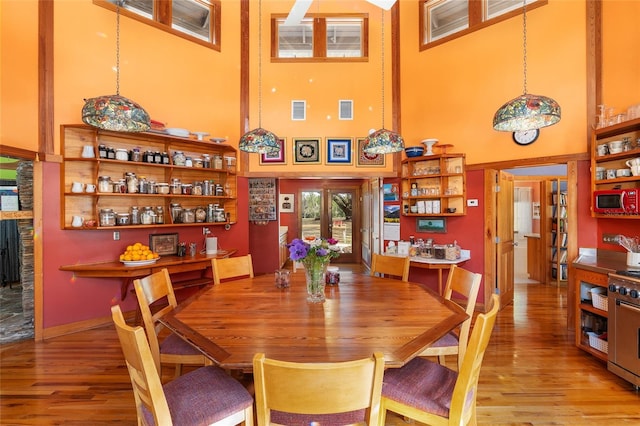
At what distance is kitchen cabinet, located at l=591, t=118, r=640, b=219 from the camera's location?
290 cm

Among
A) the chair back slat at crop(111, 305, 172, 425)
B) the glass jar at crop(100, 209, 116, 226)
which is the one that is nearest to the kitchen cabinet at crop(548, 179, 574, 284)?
the chair back slat at crop(111, 305, 172, 425)

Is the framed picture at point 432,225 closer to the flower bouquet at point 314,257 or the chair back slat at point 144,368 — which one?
the flower bouquet at point 314,257

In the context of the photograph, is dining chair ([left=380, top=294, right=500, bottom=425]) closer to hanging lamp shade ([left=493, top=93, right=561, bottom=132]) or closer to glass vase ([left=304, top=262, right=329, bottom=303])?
glass vase ([left=304, top=262, right=329, bottom=303])

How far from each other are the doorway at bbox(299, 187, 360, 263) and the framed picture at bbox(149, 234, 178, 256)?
388 centimetres

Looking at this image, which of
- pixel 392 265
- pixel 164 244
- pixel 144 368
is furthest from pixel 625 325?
pixel 164 244

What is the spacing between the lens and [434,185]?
436cm

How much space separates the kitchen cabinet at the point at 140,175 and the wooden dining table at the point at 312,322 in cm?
203

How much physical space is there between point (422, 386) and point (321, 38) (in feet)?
15.5

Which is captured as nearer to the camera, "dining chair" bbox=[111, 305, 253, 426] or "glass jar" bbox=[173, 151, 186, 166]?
"dining chair" bbox=[111, 305, 253, 426]

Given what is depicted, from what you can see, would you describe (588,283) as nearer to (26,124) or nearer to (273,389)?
(273,389)

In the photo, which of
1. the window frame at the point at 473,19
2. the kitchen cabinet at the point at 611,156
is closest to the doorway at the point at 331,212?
the window frame at the point at 473,19

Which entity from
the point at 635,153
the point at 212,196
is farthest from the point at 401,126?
the point at 212,196

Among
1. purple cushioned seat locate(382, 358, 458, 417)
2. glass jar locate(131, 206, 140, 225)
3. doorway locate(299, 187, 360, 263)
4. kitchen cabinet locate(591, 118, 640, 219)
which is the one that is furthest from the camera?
doorway locate(299, 187, 360, 263)

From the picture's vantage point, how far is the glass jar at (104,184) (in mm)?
3414
